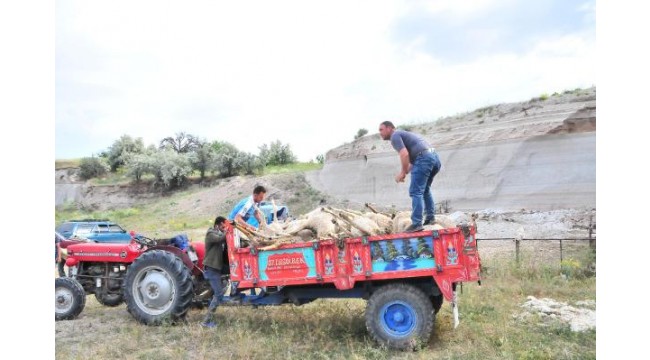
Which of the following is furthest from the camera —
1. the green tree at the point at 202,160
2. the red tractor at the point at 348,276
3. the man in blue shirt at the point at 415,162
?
the green tree at the point at 202,160

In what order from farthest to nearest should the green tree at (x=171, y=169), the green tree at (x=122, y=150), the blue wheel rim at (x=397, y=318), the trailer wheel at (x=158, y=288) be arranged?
the green tree at (x=122, y=150), the green tree at (x=171, y=169), the trailer wheel at (x=158, y=288), the blue wheel rim at (x=397, y=318)

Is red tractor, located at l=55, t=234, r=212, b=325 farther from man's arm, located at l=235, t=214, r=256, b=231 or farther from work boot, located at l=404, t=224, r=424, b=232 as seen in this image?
work boot, located at l=404, t=224, r=424, b=232

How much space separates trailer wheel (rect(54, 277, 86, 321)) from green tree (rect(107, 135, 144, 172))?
1850 inches

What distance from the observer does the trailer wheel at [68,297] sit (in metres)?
7.67

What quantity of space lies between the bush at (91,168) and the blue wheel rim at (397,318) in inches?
1931

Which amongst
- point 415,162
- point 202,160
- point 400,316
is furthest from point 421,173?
point 202,160

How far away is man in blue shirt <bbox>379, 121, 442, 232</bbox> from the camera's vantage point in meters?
6.14

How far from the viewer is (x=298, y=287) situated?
646cm

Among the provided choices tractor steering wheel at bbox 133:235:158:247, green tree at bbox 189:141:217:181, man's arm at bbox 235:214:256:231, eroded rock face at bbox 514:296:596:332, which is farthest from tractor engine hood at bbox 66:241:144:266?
green tree at bbox 189:141:217:181

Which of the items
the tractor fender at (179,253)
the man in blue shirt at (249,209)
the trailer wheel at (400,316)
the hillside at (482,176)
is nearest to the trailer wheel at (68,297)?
the tractor fender at (179,253)

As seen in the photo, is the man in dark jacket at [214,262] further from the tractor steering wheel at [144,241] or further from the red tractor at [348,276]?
the tractor steering wheel at [144,241]

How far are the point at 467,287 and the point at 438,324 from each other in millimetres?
2702

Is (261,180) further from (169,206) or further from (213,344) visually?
(213,344)

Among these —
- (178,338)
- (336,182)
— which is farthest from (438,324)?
(336,182)
